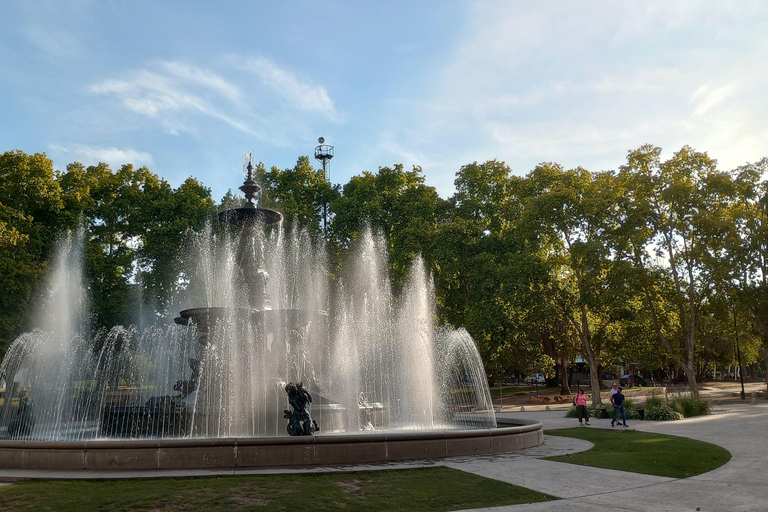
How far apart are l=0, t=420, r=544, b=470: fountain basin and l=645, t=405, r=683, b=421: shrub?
15.6m

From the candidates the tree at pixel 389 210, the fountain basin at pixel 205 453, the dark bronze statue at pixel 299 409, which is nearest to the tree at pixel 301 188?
the tree at pixel 389 210

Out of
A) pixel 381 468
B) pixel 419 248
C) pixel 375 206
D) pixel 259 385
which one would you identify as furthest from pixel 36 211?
pixel 381 468

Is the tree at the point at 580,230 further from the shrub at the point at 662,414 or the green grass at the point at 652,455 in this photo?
the green grass at the point at 652,455

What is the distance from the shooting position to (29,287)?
1150 inches

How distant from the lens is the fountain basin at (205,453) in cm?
1014

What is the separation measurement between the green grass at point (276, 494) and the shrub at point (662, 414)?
16.3m

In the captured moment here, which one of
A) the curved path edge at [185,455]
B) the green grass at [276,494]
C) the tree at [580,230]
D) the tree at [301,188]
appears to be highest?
the tree at [301,188]

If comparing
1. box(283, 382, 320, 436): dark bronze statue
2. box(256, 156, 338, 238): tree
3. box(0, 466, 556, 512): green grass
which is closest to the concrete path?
box(0, 466, 556, 512): green grass

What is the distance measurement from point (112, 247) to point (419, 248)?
19.5 meters

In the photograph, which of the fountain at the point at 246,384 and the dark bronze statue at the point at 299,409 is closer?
the fountain at the point at 246,384

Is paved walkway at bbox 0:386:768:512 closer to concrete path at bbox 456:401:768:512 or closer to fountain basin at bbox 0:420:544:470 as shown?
concrete path at bbox 456:401:768:512

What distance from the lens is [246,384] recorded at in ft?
51.0

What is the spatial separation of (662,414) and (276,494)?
19594 mm

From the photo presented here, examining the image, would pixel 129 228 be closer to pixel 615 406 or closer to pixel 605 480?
pixel 615 406
